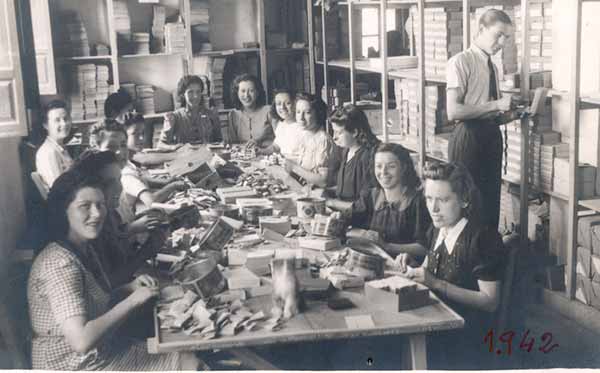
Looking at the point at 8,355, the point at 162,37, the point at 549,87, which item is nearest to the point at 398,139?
the point at 549,87

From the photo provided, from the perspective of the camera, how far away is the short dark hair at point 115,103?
586cm

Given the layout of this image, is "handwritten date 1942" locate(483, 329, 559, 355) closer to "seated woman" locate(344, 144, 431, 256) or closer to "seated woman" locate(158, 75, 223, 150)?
"seated woman" locate(344, 144, 431, 256)

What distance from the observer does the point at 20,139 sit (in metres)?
3.20

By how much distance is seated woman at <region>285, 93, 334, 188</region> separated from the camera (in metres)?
4.98

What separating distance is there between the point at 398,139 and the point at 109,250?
263 centimetres

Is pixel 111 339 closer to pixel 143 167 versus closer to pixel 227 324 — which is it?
pixel 227 324

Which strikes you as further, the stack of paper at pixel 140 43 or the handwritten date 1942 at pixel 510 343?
the stack of paper at pixel 140 43

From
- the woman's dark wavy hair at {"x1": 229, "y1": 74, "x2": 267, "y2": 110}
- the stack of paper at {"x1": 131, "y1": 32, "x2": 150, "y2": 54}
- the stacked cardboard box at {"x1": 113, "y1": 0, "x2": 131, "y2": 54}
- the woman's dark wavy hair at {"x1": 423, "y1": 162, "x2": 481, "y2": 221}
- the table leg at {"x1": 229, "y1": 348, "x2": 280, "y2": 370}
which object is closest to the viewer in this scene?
the table leg at {"x1": 229, "y1": 348, "x2": 280, "y2": 370}

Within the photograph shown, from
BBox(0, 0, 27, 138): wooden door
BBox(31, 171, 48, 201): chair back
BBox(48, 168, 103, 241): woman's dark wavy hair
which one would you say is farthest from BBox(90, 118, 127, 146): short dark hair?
BBox(48, 168, 103, 241): woman's dark wavy hair

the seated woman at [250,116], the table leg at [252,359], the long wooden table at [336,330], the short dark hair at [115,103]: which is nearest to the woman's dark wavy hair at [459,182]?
the long wooden table at [336,330]

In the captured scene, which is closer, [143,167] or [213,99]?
[143,167]

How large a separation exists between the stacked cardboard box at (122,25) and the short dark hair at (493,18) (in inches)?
144

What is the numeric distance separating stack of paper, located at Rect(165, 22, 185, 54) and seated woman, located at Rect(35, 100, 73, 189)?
301cm

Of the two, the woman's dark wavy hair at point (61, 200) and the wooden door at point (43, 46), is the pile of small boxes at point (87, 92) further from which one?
the woman's dark wavy hair at point (61, 200)
